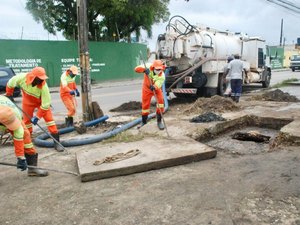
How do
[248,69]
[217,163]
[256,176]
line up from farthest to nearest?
1. [248,69]
2. [217,163]
3. [256,176]

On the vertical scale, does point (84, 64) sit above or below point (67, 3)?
below

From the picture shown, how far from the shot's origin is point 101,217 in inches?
143

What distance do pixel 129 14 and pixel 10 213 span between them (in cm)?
2353

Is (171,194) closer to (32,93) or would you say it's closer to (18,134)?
(18,134)

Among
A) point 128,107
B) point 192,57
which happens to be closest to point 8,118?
point 128,107

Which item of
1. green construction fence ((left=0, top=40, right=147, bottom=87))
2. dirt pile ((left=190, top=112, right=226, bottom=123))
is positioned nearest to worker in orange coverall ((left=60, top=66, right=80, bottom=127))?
dirt pile ((left=190, top=112, right=226, bottom=123))

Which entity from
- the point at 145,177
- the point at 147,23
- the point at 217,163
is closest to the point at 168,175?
the point at 145,177

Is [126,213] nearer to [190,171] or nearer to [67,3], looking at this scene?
[190,171]

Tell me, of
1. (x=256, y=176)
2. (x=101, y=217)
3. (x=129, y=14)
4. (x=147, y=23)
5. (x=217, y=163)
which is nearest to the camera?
(x=101, y=217)

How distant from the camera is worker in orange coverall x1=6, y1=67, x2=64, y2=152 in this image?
5.58m

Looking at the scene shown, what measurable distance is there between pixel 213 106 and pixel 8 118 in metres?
6.34

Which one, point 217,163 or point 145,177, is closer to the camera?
point 145,177

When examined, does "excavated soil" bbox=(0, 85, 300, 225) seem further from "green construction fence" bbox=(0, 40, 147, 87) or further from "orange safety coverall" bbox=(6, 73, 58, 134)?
"green construction fence" bbox=(0, 40, 147, 87)

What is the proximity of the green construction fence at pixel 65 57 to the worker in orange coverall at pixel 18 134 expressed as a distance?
16674mm
